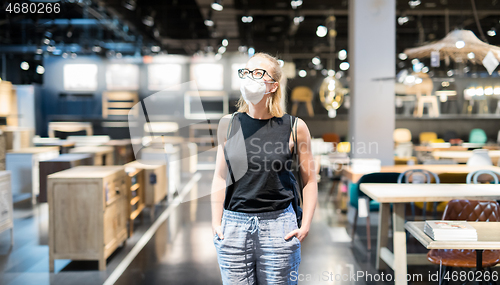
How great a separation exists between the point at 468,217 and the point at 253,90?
1938mm

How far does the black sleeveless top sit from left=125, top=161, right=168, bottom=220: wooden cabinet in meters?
3.61

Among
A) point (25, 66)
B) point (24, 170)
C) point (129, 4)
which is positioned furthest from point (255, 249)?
point (25, 66)

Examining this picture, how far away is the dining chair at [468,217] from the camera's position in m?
2.44

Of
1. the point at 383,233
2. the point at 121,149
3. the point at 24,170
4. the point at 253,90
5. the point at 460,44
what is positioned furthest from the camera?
the point at 121,149

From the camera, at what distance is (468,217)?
8.37ft

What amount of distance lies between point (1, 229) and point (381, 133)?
4.87 metres

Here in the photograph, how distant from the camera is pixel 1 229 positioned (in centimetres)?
397

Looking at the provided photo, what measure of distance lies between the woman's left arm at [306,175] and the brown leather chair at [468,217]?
1.33 m

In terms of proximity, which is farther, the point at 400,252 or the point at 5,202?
the point at 5,202

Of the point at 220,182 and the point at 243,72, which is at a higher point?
the point at 243,72

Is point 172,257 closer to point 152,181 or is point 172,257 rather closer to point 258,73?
point 152,181

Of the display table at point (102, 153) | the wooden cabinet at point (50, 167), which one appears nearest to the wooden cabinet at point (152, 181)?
the wooden cabinet at point (50, 167)

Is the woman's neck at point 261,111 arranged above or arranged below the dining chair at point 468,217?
above

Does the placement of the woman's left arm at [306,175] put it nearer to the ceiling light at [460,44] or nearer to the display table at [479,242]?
the display table at [479,242]
